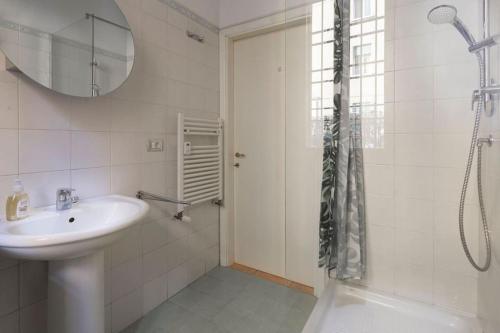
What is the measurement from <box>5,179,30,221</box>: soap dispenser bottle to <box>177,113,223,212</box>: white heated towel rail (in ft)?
2.74

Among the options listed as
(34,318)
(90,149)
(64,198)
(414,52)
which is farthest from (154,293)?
(414,52)

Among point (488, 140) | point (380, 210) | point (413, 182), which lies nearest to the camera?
point (488, 140)

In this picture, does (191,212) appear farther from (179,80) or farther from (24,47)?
(24,47)

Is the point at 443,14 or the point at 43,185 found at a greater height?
the point at 443,14

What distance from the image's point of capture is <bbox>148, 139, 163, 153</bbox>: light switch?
161cm

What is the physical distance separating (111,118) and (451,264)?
206cm

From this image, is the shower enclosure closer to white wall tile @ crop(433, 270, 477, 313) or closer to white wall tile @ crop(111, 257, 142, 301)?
white wall tile @ crop(433, 270, 477, 313)

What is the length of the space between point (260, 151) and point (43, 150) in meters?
1.41

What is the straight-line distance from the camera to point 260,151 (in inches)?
84.0

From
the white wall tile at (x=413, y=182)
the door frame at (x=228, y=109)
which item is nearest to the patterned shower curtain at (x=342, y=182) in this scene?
the white wall tile at (x=413, y=182)

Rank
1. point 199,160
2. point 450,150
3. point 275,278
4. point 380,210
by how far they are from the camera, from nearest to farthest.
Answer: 1. point 450,150
2. point 380,210
3. point 199,160
4. point 275,278

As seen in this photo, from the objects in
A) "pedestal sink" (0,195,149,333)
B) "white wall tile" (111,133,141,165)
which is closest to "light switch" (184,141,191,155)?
"white wall tile" (111,133,141,165)

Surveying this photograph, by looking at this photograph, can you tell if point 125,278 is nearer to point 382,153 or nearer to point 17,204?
point 17,204

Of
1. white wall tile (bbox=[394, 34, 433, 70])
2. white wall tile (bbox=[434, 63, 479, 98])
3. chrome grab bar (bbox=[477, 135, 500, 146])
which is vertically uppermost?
white wall tile (bbox=[394, 34, 433, 70])
